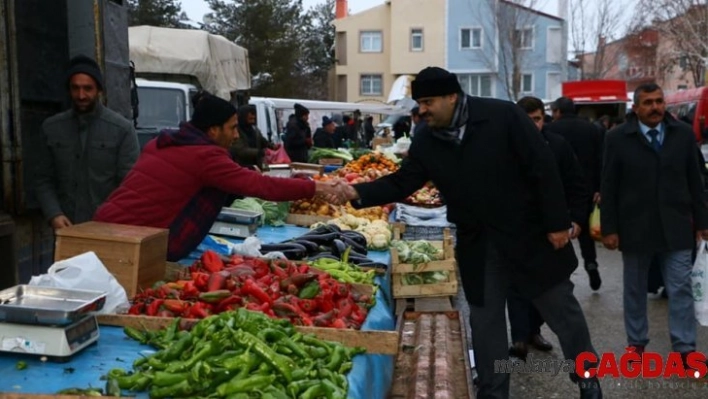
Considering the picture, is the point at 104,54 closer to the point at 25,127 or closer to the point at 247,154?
the point at 25,127

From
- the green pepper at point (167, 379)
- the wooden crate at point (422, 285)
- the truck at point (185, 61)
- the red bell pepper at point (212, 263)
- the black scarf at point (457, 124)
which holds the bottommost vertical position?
the wooden crate at point (422, 285)

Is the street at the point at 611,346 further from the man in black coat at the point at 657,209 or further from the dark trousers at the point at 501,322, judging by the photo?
the dark trousers at the point at 501,322

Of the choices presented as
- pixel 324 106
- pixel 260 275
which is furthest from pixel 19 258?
pixel 324 106

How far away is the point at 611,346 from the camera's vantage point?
7.05 metres

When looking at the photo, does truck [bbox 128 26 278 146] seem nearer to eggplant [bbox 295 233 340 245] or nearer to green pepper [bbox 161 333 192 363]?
eggplant [bbox 295 233 340 245]

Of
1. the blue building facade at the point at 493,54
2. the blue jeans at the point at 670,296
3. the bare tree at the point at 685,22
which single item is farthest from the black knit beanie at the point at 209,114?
the blue building facade at the point at 493,54

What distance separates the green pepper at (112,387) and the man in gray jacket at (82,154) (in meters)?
2.40

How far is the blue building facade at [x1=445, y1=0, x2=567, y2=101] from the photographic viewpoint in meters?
51.5

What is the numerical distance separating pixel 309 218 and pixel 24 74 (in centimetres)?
345

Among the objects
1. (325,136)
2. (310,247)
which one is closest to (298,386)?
(310,247)

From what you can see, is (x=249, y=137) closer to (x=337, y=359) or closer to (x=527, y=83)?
(x=337, y=359)

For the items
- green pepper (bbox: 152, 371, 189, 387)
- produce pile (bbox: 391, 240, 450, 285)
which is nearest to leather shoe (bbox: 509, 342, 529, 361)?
produce pile (bbox: 391, 240, 450, 285)

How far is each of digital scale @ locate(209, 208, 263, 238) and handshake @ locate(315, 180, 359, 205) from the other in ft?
6.36

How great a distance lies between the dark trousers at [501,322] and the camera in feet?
16.2
